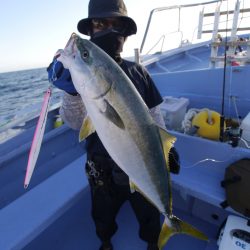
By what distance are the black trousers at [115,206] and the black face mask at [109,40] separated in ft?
3.28

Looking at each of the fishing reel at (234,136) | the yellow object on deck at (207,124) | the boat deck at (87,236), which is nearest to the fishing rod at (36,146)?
the boat deck at (87,236)

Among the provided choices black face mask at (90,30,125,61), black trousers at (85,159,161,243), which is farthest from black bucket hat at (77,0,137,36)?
black trousers at (85,159,161,243)

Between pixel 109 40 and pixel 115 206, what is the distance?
1375mm

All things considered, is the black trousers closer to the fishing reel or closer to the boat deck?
the boat deck

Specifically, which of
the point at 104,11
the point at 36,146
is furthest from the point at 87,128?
the point at 104,11

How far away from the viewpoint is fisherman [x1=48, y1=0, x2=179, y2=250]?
166 cm

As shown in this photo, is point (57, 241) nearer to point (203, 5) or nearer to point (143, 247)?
point (143, 247)

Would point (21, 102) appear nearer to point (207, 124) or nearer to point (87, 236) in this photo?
point (87, 236)

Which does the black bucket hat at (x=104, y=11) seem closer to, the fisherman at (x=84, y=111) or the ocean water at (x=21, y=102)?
the fisherman at (x=84, y=111)

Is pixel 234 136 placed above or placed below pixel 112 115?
below

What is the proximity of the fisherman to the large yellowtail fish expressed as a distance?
33 cm

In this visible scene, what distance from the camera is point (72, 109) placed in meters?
1.66

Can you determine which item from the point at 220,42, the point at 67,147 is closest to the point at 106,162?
the point at 67,147

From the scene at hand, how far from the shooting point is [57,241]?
272cm
